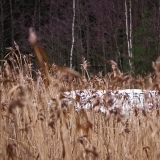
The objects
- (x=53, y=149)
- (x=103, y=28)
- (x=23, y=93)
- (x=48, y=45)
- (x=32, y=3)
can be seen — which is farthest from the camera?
(x=32, y=3)

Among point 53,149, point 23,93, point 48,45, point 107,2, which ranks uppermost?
point 107,2

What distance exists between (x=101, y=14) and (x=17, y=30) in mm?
4289

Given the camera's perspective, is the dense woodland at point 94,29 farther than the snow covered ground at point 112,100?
Yes

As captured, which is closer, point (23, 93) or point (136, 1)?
point (23, 93)

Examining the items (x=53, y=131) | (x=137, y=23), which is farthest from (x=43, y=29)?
(x=53, y=131)

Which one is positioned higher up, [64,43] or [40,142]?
[64,43]

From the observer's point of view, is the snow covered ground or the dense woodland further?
the dense woodland

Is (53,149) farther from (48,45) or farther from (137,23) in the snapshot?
(48,45)

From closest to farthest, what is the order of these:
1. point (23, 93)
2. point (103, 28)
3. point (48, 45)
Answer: point (23, 93) < point (103, 28) < point (48, 45)

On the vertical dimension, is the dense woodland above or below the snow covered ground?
above

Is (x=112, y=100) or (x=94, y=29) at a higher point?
(x=94, y=29)

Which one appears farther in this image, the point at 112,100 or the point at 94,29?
the point at 94,29

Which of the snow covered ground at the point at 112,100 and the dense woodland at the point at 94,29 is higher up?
the dense woodland at the point at 94,29

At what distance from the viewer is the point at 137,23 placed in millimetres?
13609
